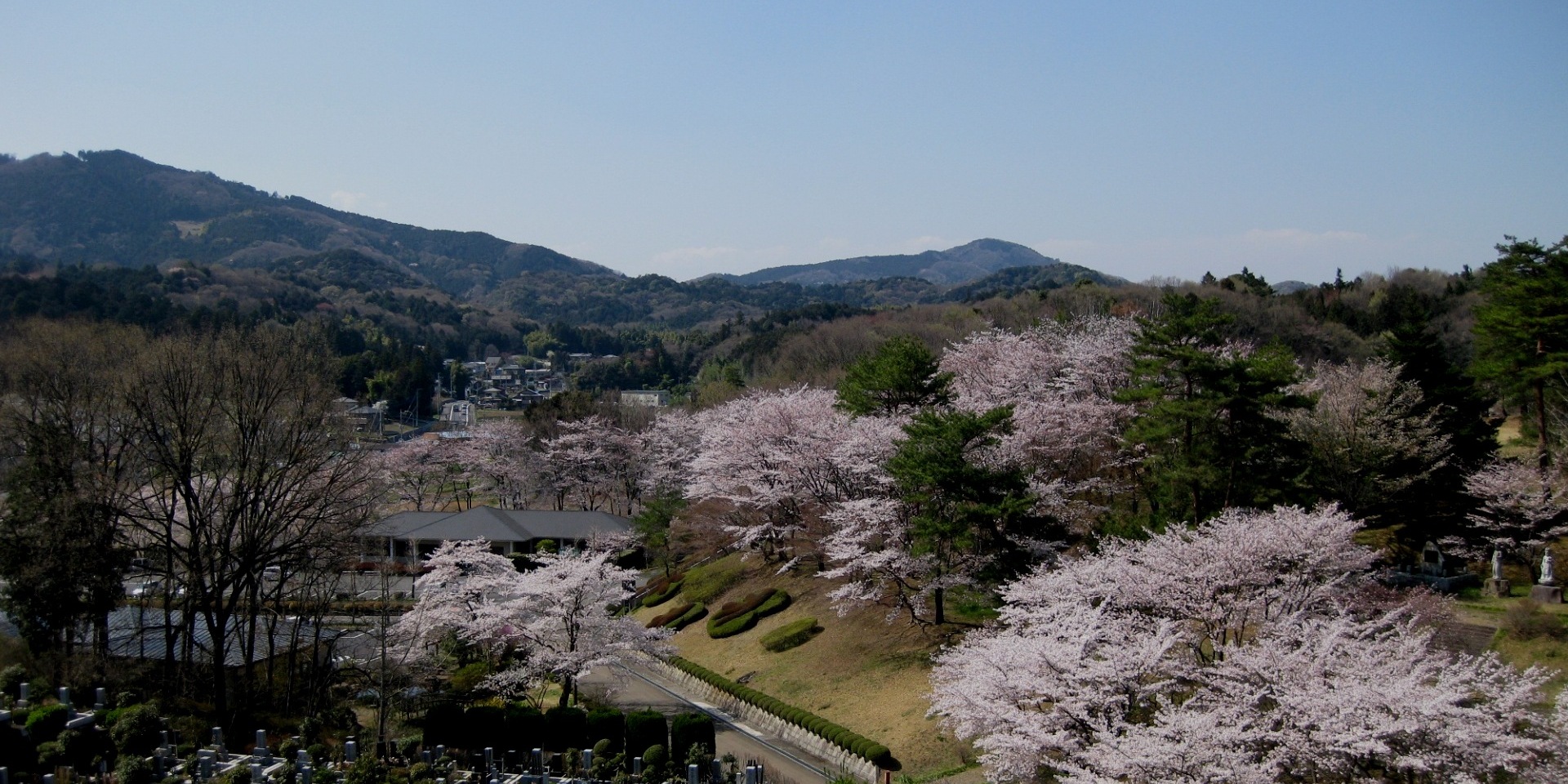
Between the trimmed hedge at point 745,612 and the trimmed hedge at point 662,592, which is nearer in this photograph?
the trimmed hedge at point 745,612

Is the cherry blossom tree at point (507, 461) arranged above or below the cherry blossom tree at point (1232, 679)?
below

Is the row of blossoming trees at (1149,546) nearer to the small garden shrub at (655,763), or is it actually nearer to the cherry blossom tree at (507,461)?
the small garden shrub at (655,763)

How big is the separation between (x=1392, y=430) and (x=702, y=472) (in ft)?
73.8

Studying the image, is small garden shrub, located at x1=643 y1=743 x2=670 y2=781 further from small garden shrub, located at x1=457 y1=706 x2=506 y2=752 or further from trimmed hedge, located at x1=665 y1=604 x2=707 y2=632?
trimmed hedge, located at x1=665 y1=604 x2=707 y2=632

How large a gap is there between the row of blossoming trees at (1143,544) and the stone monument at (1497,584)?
1.55 ft

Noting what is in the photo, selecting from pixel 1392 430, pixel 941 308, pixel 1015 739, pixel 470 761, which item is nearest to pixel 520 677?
pixel 470 761

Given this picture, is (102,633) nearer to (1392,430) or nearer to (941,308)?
(1392,430)

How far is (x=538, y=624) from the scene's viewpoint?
22.2 meters

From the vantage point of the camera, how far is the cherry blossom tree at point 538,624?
22.3 m

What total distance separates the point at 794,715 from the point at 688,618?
1159cm

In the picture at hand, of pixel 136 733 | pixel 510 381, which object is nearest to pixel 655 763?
pixel 136 733

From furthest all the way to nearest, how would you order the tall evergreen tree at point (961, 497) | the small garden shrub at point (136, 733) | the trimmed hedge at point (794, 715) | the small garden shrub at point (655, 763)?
the tall evergreen tree at point (961, 497)
the trimmed hedge at point (794, 715)
the small garden shrub at point (655, 763)
the small garden shrub at point (136, 733)

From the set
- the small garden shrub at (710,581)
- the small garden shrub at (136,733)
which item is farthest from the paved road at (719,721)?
the small garden shrub at (136,733)

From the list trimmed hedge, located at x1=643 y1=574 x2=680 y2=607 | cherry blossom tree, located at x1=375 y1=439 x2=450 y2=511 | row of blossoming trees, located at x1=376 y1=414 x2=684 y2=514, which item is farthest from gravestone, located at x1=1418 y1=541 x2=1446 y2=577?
cherry blossom tree, located at x1=375 y1=439 x2=450 y2=511
